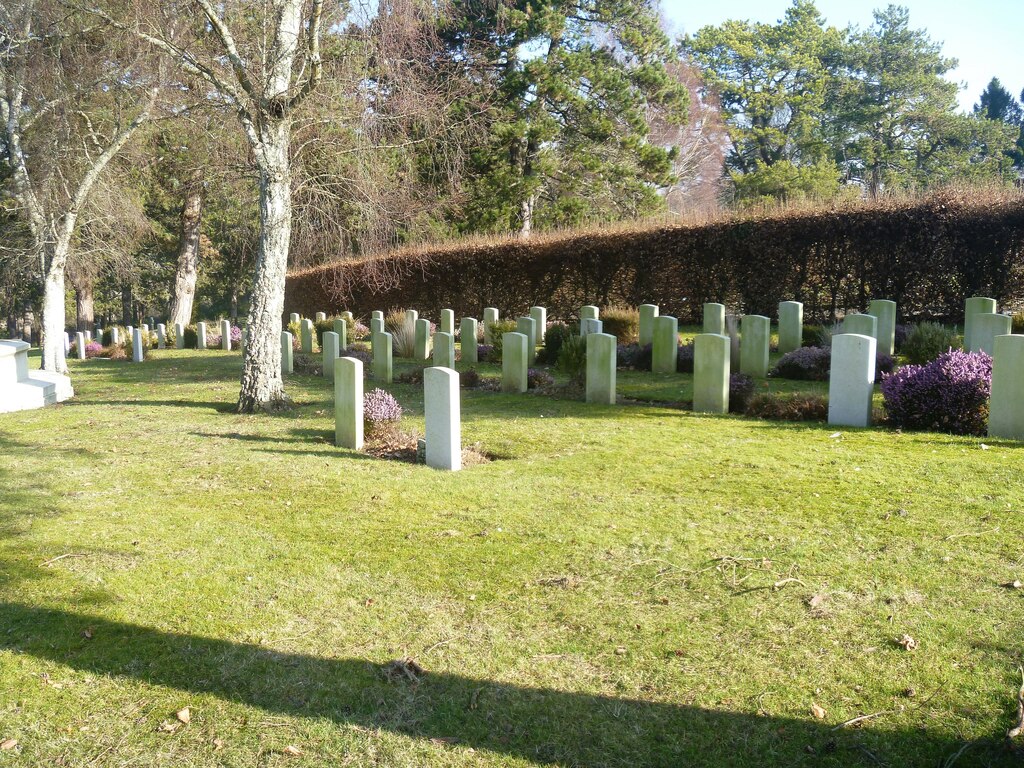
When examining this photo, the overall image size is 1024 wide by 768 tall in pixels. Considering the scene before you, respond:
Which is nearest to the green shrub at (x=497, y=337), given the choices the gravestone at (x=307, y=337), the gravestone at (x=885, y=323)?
the gravestone at (x=307, y=337)

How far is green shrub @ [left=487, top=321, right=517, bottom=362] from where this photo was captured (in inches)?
623

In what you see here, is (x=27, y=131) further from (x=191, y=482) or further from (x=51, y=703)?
(x=51, y=703)

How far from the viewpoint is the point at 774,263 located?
17.3 meters

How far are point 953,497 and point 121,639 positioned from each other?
5.50 meters

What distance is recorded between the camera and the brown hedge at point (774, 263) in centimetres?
1518

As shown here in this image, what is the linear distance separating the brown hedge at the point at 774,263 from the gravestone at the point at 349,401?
11.7 meters

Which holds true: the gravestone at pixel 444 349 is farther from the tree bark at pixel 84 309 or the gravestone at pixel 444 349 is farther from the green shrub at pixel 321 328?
the tree bark at pixel 84 309

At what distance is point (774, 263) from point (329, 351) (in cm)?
957

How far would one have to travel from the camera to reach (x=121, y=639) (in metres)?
4.19

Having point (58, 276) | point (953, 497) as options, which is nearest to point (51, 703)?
point (953, 497)

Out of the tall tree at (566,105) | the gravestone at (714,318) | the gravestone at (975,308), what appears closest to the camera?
the gravestone at (975,308)

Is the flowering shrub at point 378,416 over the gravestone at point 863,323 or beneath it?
beneath

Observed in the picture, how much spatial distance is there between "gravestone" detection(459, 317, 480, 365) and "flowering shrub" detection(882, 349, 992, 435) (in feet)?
30.5

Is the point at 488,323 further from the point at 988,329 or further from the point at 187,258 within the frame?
the point at 187,258
